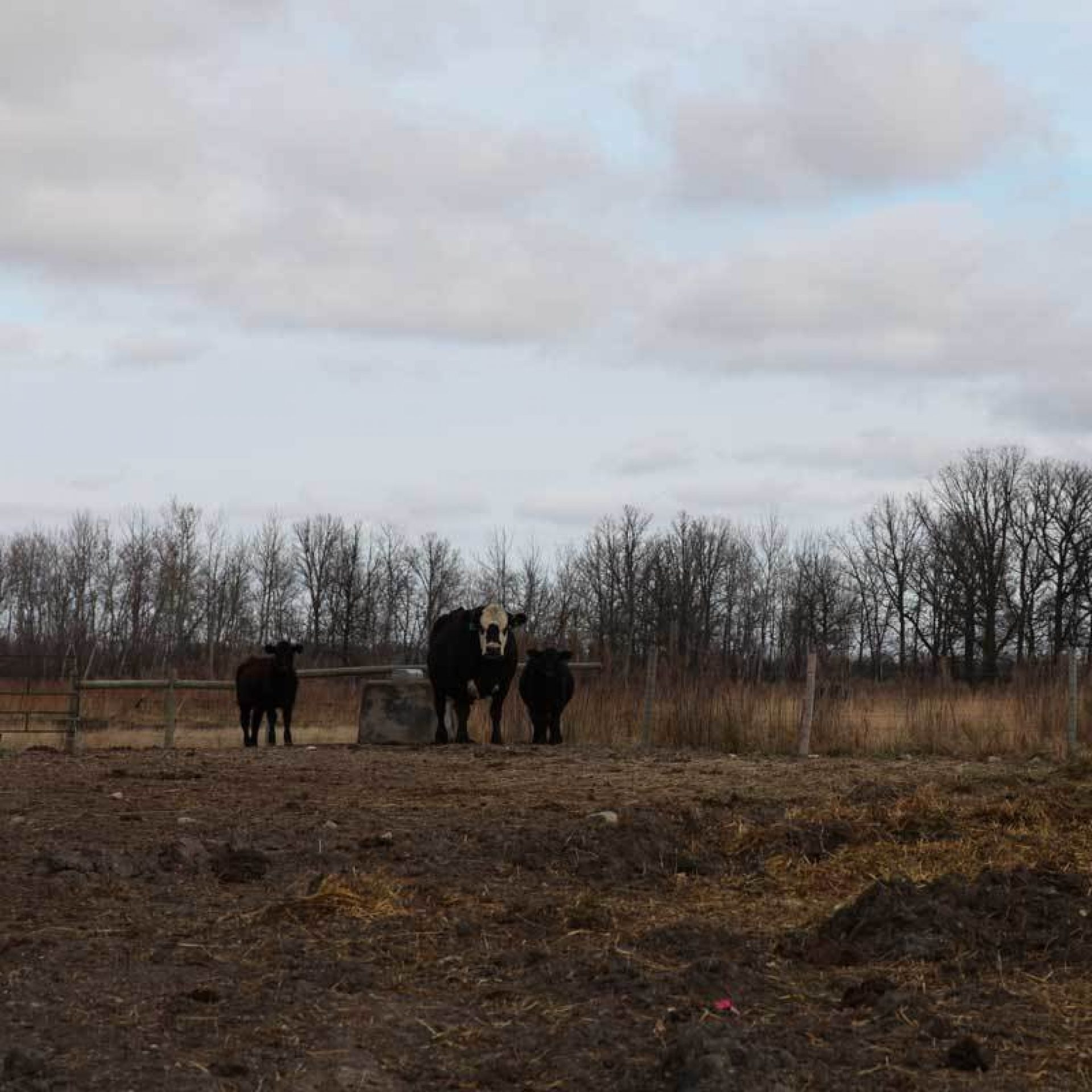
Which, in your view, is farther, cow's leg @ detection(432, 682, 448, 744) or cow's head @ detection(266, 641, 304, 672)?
cow's head @ detection(266, 641, 304, 672)

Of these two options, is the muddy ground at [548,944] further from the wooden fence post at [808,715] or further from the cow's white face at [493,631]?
the cow's white face at [493,631]

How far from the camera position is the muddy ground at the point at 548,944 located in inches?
184

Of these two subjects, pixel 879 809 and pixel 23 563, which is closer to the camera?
pixel 879 809

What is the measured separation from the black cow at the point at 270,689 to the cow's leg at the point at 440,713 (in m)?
2.15

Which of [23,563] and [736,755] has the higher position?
[23,563]

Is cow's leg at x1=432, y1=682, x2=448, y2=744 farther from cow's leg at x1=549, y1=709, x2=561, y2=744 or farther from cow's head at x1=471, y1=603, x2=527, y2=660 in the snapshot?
cow's leg at x1=549, y1=709, x2=561, y2=744

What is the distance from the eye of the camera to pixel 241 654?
56.8 m

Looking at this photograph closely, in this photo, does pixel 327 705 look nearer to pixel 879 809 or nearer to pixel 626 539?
pixel 879 809

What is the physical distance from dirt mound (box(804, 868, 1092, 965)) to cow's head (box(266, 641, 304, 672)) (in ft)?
50.8

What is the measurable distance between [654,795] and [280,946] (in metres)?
5.95

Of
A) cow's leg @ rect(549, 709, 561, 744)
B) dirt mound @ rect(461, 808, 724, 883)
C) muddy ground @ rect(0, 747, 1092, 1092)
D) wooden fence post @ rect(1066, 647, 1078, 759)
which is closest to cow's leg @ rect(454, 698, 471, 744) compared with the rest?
cow's leg @ rect(549, 709, 561, 744)

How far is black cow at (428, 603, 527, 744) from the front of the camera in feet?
66.5

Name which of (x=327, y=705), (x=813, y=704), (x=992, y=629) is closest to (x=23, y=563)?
(x=992, y=629)

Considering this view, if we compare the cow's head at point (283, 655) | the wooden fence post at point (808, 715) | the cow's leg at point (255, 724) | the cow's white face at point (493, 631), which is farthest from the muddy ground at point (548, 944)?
the cow's leg at point (255, 724)
